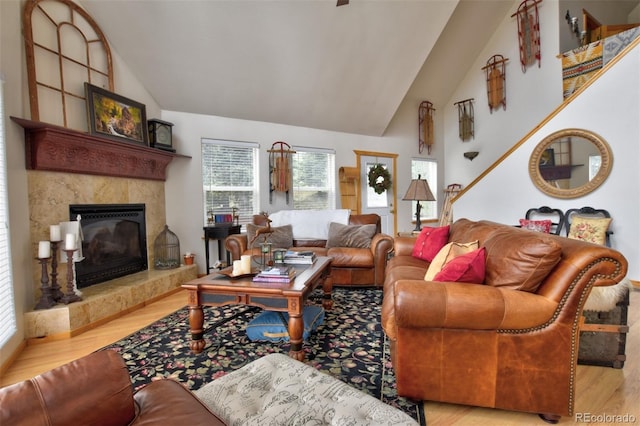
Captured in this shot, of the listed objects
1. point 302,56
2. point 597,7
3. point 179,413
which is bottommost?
point 179,413

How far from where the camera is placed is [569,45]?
5.16m

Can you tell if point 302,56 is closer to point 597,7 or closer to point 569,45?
point 569,45

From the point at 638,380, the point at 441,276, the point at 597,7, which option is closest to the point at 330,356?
the point at 441,276

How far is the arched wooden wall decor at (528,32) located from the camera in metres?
5.29

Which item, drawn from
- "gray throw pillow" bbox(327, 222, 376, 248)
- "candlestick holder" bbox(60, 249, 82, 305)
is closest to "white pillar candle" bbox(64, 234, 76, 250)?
"candlestick holder" bbox(60, 249, 82, 305)

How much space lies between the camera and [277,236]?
3965 millimetres

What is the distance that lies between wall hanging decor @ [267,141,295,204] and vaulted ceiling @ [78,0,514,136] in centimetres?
52

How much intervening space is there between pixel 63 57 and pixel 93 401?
3.37 meters

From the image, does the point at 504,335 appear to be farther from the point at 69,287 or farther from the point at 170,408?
the point at 69,287

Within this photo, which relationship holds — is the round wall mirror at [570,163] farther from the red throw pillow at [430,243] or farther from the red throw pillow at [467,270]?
the red throw pillow at [467,270]

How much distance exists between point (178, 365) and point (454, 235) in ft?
7.99

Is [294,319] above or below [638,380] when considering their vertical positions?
above

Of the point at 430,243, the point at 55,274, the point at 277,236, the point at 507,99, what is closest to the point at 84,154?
the point at 55,274

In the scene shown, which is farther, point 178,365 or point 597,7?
point 597,7
